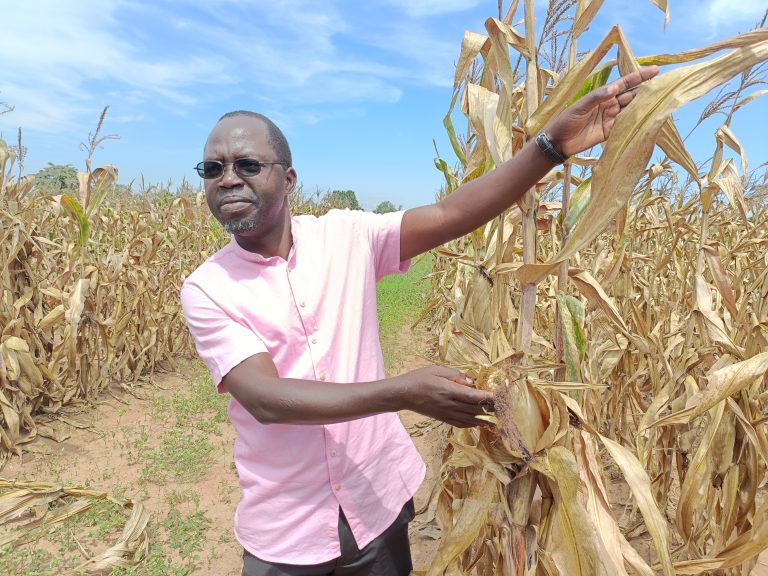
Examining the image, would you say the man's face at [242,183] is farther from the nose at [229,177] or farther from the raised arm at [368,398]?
the raised arm at [368,398]

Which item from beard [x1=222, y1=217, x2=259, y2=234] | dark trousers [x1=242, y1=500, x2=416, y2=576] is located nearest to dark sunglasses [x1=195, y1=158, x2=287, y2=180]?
beard [x1=222, y1=217, x2=259, y2=234]

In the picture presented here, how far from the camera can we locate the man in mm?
1337

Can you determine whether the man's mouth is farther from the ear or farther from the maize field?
the maize field

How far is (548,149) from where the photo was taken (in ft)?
3.63

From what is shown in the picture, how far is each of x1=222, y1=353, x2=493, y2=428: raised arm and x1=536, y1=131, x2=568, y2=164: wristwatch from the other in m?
0.47

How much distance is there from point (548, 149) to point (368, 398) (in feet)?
1.97

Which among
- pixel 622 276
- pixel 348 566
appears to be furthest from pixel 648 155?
pixel 622 276

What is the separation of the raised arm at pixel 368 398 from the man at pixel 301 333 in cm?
4

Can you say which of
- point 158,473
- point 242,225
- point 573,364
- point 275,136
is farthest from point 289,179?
point 158,473

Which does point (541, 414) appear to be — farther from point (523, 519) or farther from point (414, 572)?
point (414, 572)

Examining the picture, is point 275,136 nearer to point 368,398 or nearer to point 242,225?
point 242,225

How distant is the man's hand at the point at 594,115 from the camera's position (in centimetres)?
102

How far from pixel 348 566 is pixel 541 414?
0.70 meters

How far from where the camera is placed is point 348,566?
146cm
